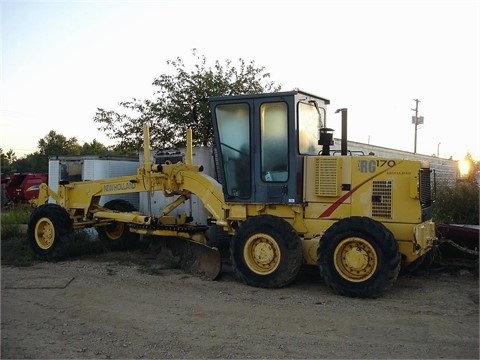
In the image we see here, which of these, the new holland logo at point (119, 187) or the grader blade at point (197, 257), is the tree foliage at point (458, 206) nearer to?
the grader blade at point (197, 257)

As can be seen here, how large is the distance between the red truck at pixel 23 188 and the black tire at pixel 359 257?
22.2 metres

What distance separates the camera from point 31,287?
318 inches

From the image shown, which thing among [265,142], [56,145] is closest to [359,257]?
[265,142]

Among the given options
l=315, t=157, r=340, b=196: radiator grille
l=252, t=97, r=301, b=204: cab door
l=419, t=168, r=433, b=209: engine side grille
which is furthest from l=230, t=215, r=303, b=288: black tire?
l=419, t=168, r=433, b=209: engine side grille

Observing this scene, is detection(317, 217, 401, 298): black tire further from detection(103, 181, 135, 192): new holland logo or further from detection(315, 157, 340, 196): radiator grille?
detection(103, 181, 135, 192): new holland logo

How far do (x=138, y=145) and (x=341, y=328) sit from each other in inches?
487

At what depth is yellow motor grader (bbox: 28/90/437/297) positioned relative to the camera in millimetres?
7453

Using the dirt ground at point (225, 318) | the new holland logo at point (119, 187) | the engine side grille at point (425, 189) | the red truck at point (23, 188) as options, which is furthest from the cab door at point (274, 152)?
the red truck at point (23, 188)

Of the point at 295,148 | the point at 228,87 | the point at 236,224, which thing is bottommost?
the point at 236,224

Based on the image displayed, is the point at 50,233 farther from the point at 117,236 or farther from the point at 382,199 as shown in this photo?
the point at 382,199

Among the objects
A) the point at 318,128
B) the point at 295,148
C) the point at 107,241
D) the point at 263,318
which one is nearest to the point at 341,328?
the point at 263,318

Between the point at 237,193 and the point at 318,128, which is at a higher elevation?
the point at 318,128

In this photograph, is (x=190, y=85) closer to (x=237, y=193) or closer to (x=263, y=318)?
(x=237, y=193)

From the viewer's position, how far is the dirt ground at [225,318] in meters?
5.36
